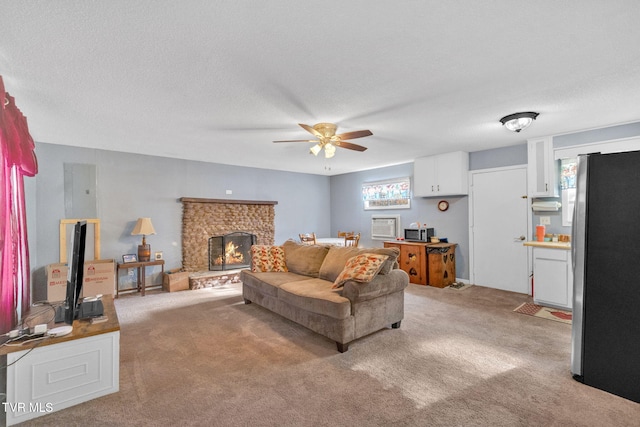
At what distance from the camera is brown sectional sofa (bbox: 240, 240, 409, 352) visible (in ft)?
9.21

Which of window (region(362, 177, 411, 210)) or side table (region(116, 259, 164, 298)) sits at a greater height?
window (region(362, 177, 411, 210))

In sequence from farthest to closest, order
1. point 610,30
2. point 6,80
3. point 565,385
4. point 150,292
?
1. point 150,292
2. point 6,80
3. point 565,385
4. point 610,30

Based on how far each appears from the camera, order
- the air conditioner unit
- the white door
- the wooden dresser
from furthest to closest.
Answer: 1. the air conditioner unit
2. the wooden dresser
3. the white door

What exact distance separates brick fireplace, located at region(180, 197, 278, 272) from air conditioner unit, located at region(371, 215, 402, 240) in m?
2.37

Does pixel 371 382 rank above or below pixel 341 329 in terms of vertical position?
below

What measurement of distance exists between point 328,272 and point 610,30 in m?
3.13

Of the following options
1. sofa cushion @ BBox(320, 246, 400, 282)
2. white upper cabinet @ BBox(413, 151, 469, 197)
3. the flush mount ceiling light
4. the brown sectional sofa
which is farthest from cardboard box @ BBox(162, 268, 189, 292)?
the flush mount ceiling light

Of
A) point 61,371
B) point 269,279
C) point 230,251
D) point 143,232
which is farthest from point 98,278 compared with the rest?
point 61,371

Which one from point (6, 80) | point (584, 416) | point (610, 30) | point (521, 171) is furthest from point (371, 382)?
point (521, 171)

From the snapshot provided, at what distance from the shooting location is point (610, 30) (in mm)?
1800

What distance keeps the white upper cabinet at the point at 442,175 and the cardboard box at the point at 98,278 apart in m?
5.45

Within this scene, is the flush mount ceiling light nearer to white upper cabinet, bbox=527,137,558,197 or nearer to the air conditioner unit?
white upper cabinet, bbox=527,137,558,197

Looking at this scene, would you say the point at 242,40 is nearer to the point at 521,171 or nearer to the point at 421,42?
the point at 421,42

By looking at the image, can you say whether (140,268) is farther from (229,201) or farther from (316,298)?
(316,298)
